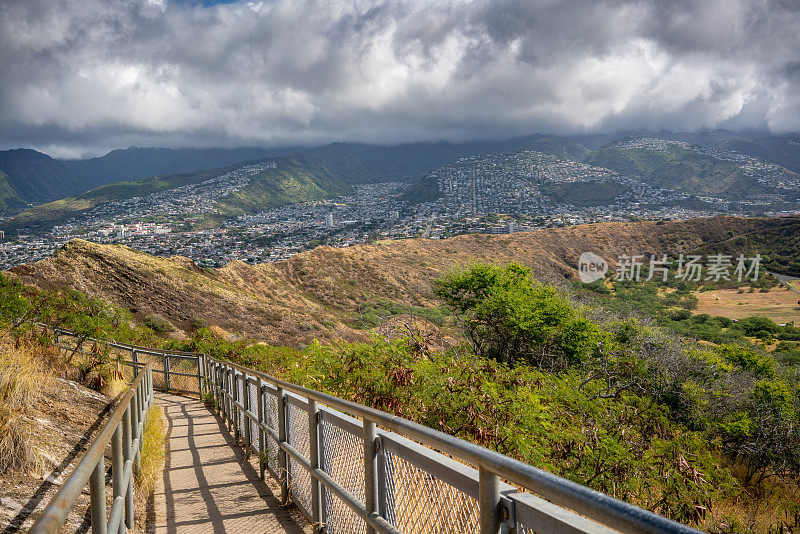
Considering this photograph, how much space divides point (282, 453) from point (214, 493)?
1.07 metres

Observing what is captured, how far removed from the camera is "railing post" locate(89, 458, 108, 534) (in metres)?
2.37

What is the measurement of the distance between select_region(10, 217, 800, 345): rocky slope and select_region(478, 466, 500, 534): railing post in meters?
26.5

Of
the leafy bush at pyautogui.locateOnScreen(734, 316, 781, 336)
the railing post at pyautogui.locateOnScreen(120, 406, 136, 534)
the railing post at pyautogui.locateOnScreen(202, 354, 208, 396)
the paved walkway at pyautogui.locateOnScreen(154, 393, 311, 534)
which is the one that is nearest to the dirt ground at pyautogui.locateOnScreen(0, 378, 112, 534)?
the railing post at pyautogui.locateOnScreen(120, 406, 136, 534)

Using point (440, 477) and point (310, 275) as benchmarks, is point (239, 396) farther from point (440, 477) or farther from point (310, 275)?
point (310, 275)

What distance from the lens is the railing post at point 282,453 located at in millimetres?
5270

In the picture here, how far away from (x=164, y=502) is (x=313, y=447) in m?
2.41

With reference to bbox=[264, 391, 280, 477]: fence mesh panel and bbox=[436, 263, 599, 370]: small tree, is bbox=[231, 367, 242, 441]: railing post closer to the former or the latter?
bbox=[264, 391, 280, 477]: fence mesh panel

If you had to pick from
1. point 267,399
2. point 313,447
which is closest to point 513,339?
point 267,399

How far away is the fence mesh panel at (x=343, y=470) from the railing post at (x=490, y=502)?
5.42 ft

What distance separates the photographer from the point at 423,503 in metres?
2.61

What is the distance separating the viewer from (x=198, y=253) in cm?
7919

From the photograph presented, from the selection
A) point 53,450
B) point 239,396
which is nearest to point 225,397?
point 239,396

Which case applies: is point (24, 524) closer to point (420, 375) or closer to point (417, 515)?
point (417, 515)

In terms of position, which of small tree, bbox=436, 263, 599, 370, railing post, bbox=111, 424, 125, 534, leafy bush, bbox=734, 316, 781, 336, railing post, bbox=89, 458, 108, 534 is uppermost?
railing post, bbox=89, 458, 108, 534
